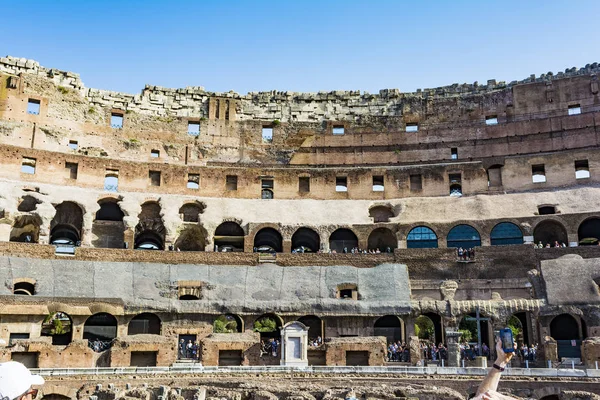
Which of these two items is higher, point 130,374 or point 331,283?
point 331,283

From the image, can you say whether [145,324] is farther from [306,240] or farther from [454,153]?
[454,153]

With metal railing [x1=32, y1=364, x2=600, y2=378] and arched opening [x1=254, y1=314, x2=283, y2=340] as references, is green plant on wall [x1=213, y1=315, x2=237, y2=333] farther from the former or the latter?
metal railing [x1=32, y1=364, x2=600, y2=378]

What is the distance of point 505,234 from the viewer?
42.5 metres

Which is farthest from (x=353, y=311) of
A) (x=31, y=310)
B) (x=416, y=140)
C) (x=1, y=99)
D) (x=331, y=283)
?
(x=1, y=99)

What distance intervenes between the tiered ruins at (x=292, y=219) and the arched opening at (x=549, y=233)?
0.39ft

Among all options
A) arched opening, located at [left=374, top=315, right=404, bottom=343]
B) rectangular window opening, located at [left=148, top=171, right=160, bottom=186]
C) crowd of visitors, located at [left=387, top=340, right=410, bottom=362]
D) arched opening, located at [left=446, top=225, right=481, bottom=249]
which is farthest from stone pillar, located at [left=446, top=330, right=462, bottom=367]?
rectangular window opening, located at [left=148, top=171, right=160, bottom=186]

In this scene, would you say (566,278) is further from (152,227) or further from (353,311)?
(152,227)

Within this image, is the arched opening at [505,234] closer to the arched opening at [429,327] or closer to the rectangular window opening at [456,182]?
the rectangular window opening at [456,182]

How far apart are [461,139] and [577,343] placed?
29.7 m

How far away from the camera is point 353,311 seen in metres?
34.2

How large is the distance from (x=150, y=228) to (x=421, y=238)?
21.5 meters

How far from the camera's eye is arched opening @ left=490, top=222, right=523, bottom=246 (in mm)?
42344

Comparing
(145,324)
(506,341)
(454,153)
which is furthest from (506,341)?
(454,153)

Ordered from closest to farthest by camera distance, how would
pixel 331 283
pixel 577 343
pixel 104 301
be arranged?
pixel 577 343
pixel 104 301
pixel 331 283
